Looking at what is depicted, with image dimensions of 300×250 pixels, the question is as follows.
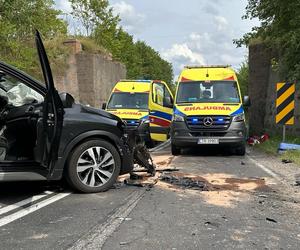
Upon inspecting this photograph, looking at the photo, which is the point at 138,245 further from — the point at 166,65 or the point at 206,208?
the point at 166,65

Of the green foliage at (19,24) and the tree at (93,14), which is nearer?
the green foliage at (19,24)

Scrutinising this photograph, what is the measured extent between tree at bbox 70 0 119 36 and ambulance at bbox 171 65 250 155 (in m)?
27.7

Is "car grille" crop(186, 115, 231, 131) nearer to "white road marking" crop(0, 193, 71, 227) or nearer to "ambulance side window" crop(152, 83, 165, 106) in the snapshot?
"ambulance side window" crop(152, 83, 165, 106)

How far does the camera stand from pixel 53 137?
6316mm

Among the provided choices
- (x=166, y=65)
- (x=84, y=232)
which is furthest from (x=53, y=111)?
(x=166, y=65)

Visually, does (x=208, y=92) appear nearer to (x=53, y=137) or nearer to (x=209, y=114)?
(x=209, y=114)

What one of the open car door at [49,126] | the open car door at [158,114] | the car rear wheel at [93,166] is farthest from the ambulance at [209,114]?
the open car door at [49,126]

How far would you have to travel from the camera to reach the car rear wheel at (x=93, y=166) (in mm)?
6723

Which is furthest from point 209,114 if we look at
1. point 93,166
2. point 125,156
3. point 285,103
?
point 93,166

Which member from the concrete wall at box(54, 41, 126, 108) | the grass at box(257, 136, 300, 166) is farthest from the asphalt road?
the concrete wall at box(54, 41, 126, 108)

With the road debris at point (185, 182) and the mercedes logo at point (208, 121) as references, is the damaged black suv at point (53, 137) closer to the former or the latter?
the road debris at point (185, 182)

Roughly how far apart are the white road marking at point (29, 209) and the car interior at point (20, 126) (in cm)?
64

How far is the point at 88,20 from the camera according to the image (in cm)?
3994

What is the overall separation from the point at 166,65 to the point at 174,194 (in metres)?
98.0
